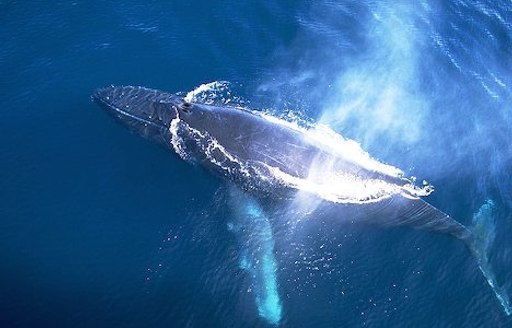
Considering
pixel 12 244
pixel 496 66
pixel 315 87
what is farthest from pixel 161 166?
pixel 496 66

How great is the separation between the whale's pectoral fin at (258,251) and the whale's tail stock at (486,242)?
14418 millimetres

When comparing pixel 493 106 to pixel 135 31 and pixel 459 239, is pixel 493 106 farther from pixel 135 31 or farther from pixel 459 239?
pixel 135 31

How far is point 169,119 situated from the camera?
44531 millimetres

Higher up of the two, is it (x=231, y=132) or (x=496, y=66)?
(x=496, y=66)

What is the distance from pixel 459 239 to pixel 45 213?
30293 mm

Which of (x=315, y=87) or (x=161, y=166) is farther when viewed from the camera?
(x=315, y=87)

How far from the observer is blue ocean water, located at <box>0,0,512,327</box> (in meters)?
38.9

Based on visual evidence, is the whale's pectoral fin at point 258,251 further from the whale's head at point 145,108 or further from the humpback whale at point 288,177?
the whale's head at point 145,108

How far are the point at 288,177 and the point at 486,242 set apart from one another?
49.3ft

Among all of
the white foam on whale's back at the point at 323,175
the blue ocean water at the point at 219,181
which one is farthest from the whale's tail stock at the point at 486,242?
the white foam on whale's back at the point at 323,175

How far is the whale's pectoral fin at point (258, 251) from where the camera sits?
126 ft

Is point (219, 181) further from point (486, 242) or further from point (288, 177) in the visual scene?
point (486, 242)

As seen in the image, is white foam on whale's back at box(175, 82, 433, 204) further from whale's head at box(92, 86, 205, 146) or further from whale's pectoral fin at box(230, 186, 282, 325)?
whale's pectoral fin at box(230, 186, 282, 325)

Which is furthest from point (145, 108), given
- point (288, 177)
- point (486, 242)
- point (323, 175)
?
point (486, 242)
